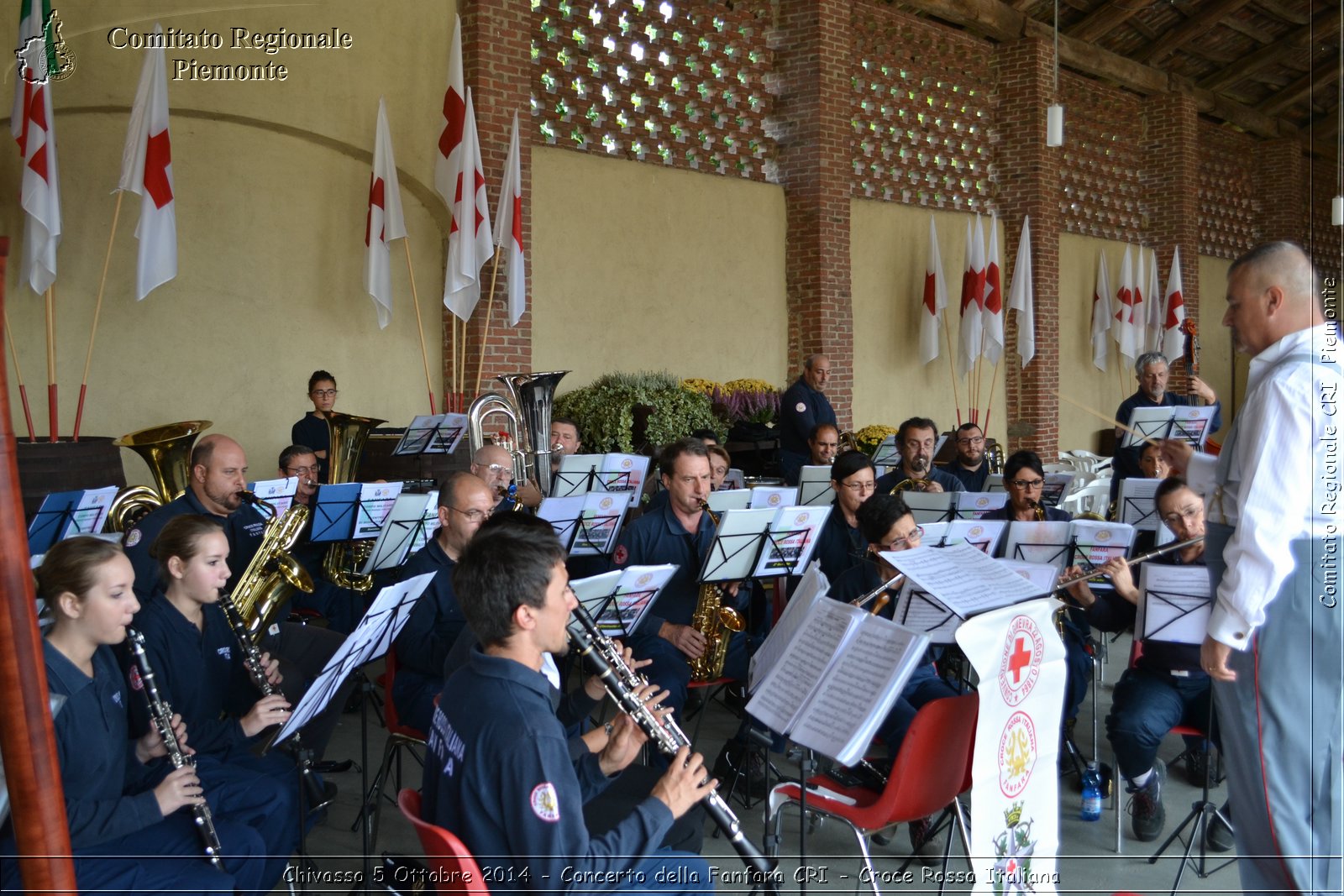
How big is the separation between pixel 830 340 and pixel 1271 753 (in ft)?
30.4

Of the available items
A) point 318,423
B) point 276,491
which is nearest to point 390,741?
point 276,491

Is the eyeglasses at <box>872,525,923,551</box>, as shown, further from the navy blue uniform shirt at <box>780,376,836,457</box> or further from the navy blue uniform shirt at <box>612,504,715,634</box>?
the navy blue uniform shirt at <box>780,376,836,457</box>

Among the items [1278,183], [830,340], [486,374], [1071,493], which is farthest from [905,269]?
[1278,183]

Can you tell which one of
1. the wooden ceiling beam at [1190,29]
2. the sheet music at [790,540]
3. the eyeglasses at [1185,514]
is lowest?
the sheet music at [790,540]

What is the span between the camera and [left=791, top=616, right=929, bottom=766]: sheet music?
111 inches

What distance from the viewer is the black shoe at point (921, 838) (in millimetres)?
3934

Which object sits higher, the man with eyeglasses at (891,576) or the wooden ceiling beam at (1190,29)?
the wooden ceiling beam at (1190,29)

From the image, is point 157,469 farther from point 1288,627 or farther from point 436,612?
point 1288,627

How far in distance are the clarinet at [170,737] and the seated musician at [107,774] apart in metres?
Result: 0.03

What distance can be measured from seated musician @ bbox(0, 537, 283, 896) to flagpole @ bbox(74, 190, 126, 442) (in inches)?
168

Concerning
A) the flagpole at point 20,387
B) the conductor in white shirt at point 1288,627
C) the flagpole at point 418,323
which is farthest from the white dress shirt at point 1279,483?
the flagpole at point 418,323

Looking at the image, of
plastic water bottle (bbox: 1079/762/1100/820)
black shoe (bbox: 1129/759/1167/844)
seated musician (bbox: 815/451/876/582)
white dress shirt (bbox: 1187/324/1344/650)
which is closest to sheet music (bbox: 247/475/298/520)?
seated musician (bbox: 815/451/876/582)

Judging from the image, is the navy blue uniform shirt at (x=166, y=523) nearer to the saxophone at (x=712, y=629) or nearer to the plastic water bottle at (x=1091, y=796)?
the saxophone at (x=712, y=629)

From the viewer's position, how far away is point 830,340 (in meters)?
11.9
